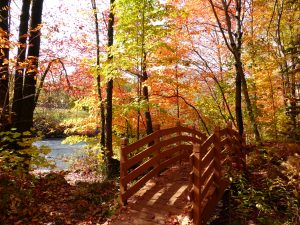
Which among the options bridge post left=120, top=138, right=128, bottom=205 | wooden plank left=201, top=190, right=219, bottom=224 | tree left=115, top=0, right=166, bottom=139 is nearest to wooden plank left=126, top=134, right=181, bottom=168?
bridge post left=120, top=138, right=128, bottom=205

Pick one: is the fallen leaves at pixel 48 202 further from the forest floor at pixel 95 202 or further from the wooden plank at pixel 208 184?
the wooden plank at pixel 208 184

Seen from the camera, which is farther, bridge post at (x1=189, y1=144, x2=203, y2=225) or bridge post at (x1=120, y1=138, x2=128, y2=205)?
bridge post at (x1=120, y1=138, x2=128, y2=205)

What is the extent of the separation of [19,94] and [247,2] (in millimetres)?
12291

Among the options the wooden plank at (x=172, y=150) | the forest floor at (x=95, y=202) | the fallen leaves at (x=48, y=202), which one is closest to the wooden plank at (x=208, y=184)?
the forest floor at (x=95, y=202)

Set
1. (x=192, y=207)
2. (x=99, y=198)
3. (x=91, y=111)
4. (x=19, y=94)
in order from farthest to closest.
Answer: (x=91, y=111) → (x=19, y=94) → (x=99, y=198) → (x=192, y=207)

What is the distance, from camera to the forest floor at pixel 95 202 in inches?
251

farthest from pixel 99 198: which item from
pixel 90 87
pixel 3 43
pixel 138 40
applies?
pixel 90 87

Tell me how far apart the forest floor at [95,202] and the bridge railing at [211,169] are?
0.46 meters

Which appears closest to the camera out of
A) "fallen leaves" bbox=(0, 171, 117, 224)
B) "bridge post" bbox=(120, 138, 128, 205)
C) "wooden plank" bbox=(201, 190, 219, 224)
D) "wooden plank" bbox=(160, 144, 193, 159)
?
"wooden plank" bbox=(201, 190, 219, 224)

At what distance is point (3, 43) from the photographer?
6480 mm

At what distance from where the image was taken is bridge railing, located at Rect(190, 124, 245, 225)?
5395mm

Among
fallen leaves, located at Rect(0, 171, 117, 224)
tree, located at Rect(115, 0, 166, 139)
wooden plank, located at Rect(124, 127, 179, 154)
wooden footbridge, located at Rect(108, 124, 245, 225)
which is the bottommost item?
fallen leaves, located at Rect(0, 171, 117, 224)

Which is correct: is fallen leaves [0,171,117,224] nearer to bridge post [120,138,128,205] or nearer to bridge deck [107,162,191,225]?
bridge post [120,138,128,205]

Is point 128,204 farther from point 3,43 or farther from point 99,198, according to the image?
point 3,43
